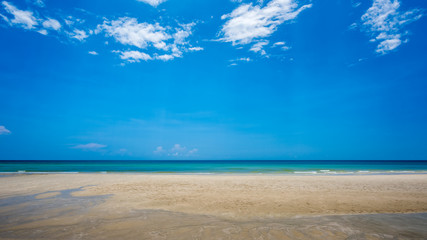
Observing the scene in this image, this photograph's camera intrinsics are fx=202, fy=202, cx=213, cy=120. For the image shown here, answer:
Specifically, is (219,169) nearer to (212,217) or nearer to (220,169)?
(220,169)

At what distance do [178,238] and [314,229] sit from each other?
4.49m

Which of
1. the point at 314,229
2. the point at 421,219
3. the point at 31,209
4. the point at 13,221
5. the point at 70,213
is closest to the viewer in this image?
the point at 314,229

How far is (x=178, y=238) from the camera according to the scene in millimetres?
6031

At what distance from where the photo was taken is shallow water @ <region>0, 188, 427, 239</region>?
627 cm

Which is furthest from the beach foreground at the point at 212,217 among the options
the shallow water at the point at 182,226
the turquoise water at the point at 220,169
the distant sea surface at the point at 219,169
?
the turquoise water at the point at 220,169

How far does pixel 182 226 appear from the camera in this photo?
7.09 metres

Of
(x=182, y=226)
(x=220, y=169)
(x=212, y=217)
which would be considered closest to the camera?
(x=182, y=226)

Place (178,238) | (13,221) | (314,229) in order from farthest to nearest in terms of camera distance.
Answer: (13,221), (314,229), (178,238)

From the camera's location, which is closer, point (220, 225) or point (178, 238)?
point (178, 238)

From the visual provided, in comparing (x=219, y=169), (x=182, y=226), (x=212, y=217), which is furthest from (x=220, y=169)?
(x=182, y=226)

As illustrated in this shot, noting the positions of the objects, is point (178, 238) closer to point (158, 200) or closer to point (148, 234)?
point (148, 234)

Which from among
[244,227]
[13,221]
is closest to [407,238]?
[244,227]

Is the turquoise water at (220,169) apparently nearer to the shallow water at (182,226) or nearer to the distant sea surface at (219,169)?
the distant sea surface at (219,169)

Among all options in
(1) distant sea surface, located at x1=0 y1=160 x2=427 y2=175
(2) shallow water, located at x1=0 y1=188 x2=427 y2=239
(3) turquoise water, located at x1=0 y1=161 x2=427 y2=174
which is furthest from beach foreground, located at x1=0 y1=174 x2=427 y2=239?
(3) turquoise water, located at x1=0 y1=161 x2=427 y2=174
